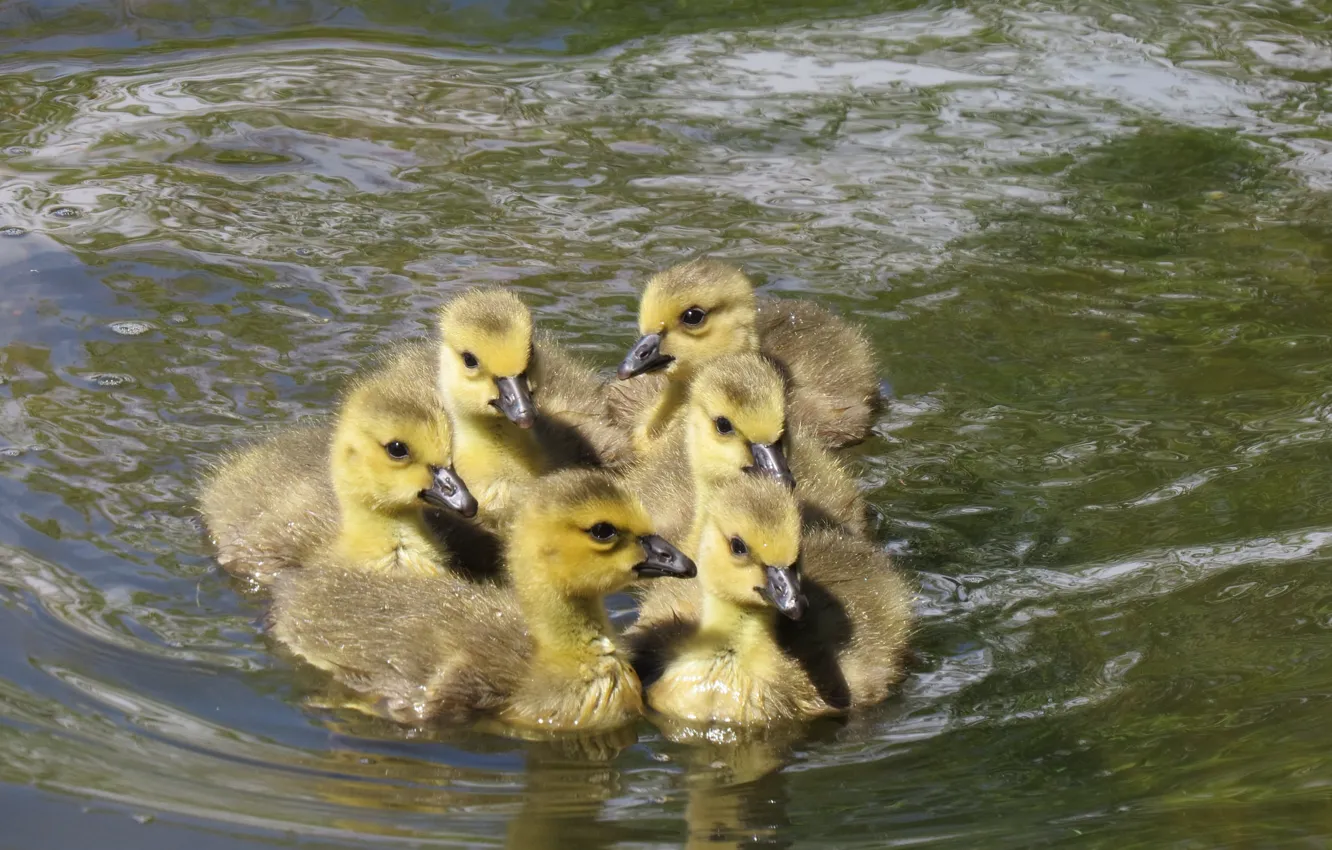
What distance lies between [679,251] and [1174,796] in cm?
467

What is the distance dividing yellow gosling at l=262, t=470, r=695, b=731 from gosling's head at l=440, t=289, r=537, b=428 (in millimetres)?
935

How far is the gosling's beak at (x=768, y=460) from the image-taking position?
6.01m

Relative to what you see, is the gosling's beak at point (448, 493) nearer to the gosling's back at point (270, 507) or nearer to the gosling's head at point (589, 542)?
the gosling's head at point (589, 542)

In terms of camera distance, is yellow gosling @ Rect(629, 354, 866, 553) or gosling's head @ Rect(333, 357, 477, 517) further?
yellow gosling @ Rect(629, 354, 866, 553)

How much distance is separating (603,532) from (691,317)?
2.00 meters

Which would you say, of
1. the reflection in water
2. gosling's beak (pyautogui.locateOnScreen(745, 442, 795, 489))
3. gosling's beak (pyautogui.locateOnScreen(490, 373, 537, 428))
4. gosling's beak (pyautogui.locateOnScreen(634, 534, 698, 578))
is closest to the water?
the reflection in water

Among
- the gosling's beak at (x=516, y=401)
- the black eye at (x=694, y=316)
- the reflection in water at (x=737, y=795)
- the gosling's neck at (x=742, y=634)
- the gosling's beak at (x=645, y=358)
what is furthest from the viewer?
the black eye at (x=694, y=316)

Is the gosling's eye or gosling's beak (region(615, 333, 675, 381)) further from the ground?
the gosling's eye

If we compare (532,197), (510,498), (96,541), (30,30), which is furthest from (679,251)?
(30,30)

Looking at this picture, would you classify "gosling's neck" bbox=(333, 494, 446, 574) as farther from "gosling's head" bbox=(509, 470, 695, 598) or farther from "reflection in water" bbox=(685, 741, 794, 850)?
"reflection in water" bbox=(685, 741, 794, 850)

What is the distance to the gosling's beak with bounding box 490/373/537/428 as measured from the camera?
6.22 m

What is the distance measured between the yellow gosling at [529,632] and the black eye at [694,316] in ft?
5.59

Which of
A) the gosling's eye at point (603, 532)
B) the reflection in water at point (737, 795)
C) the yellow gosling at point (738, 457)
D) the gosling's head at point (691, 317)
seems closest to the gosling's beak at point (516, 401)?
the yellow gosling at point (738, 457)

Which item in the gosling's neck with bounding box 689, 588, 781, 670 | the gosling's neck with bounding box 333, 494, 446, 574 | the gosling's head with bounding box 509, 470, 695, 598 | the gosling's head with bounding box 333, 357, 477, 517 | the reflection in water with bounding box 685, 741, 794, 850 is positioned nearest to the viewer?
the reflection in water with bounding box 685, 741, 794, 850
